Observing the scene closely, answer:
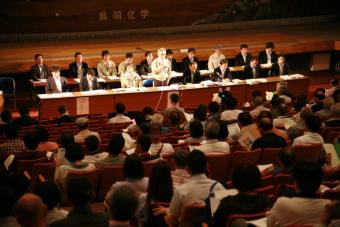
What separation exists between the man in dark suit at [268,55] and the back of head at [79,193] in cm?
1108

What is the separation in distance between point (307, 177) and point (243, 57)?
35.1ft

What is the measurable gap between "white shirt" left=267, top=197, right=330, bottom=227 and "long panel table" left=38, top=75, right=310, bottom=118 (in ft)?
26.5

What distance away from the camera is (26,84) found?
49.3ft

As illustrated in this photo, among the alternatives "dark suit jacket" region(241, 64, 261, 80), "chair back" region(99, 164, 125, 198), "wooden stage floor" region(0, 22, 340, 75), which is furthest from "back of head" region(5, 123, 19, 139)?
"dark suit jacket" region(241, 64, 261, 80)

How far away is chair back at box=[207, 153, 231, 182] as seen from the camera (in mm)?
7082

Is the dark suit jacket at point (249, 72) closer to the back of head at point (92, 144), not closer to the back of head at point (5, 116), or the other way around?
the back of head at point (5, 116)

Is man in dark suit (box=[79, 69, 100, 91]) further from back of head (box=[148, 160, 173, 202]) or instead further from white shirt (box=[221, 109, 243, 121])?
back of head (box=[148, 160, 173, 202])

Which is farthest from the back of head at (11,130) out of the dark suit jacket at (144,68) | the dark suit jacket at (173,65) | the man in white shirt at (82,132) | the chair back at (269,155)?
the dark suit jacket at (173,65)

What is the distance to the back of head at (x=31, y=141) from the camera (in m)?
7.53

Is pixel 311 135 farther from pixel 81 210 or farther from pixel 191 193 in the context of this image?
pixel 81 210

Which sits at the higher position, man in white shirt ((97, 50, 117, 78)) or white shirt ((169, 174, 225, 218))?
man in white shirt ((97, 50, 117, 78))

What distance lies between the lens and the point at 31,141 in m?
7.55

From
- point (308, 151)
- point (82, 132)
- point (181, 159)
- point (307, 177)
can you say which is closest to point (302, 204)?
point (307, 177)

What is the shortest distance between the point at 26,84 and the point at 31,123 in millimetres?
4979
